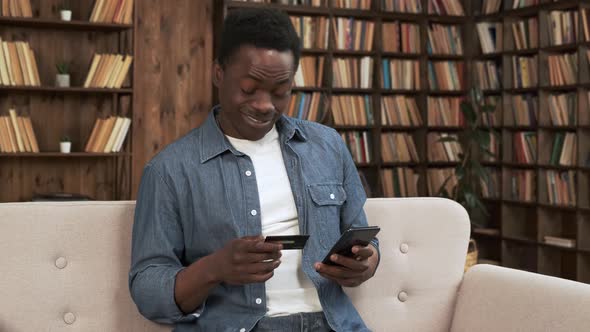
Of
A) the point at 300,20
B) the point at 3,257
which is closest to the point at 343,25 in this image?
the point at 300,20

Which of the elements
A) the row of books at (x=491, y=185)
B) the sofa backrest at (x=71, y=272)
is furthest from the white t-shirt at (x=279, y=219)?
the row of books at (x=491, y=185)

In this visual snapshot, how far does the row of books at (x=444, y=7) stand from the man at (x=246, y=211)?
15.2 ft

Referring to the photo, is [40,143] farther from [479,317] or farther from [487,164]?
[479,317]

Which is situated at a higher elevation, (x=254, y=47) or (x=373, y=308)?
(x=254, y=47)

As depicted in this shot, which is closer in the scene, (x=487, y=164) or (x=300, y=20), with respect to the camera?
(x=300, y=20)

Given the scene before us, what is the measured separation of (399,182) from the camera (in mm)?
6199

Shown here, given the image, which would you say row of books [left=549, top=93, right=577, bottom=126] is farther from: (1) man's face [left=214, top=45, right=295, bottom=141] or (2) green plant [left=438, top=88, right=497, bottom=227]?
(1) man's face [left=214, top=45, right=295, bottom=141]

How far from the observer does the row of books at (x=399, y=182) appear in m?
6.14

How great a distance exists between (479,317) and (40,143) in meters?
3.91

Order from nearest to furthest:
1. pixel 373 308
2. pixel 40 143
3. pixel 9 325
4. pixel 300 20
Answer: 1. pixel 9 325
2. pixel 373 308
3. pixel 40 143
4. pixel 300 20

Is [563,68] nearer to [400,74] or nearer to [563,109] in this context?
[563,109]

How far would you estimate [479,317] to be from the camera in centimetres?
187

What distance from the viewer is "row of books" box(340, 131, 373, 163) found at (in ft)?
19.6

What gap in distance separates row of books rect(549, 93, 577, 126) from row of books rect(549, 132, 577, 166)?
0.30 feet
